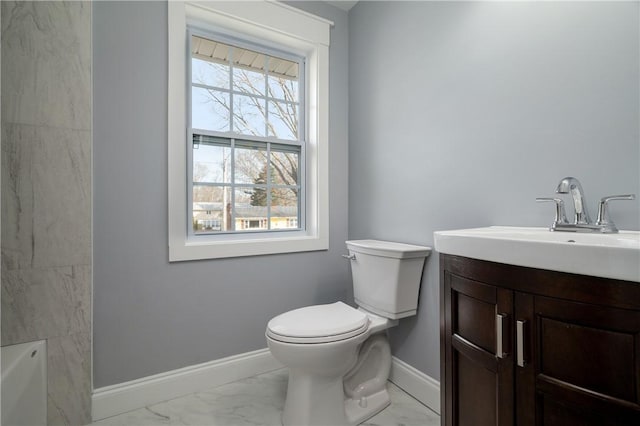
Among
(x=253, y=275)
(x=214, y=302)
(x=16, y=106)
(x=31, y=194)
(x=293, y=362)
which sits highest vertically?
(x=16, y=106)

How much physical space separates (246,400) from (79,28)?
201 cm

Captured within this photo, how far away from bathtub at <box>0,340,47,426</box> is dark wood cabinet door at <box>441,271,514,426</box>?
1477 millimetres

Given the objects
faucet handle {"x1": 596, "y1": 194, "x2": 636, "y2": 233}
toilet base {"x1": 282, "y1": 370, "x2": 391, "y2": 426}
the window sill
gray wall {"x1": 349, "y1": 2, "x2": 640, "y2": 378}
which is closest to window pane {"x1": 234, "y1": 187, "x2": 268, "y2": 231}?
the window sill

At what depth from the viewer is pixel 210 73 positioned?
6.14 feet

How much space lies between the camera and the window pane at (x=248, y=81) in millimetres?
1955

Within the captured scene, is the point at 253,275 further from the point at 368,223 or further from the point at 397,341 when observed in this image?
the point at 397,341

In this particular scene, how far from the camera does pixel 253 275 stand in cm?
187

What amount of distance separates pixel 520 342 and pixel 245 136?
5.75ft

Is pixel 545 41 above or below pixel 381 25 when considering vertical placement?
below

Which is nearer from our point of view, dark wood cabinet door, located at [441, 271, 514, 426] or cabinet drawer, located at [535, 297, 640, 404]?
cabinet drawer, located at [535, 297, 640, 404]

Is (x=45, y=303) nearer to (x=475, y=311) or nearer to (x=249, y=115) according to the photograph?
(x=249, y=115)

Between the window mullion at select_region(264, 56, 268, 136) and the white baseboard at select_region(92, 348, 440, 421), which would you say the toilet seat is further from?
the window mullion at select_region(264, 56, 268, 136)

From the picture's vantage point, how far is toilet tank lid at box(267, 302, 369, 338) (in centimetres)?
129

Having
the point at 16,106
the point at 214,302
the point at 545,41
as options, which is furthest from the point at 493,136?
the point at 16,106
